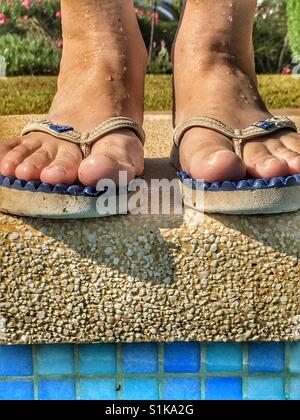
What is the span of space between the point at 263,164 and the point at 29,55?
4.39 meters

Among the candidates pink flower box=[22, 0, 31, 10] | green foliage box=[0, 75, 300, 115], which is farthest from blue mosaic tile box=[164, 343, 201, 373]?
pink flower box=[22, 0, 31, 10]

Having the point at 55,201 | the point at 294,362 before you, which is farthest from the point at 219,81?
the point at 294,362

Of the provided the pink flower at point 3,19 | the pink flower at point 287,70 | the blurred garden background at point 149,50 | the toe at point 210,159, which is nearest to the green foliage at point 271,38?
the blurred garden background at point 149,50

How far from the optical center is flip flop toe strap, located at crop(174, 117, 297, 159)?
57.0 inches

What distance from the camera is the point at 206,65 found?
1643 millimetres

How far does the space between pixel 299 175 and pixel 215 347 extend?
37 centimetres

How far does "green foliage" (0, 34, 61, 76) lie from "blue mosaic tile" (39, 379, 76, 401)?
4139mm

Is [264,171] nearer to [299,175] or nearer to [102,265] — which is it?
[299,175]

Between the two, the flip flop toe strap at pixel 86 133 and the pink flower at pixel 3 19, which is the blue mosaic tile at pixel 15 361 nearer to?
the flip flop toe strap at pixel 86 133

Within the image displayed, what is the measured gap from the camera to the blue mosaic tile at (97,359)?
142 centimetres

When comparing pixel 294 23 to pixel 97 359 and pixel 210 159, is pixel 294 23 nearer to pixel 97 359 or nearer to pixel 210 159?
pixel 210 159

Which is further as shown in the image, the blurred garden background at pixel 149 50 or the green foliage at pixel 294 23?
the green foliage at pixel 294 23

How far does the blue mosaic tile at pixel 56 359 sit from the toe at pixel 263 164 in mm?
496

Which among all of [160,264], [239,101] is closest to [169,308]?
[160,264]
